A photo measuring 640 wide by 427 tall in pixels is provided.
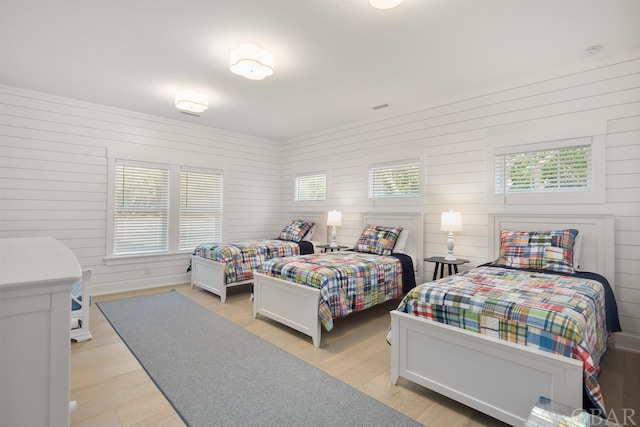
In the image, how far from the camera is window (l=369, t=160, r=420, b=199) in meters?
4.46

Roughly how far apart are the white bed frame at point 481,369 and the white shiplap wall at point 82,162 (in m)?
4.29

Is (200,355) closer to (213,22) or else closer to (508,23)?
(213,22)

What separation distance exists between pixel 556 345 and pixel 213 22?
125 inches

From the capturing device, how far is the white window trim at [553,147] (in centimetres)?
301

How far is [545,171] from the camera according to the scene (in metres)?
3.36

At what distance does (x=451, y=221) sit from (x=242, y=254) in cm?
283

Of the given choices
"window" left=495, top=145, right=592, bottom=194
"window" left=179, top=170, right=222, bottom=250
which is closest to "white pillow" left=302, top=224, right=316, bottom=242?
"window" left=179, top=170, right=222, bottom=250

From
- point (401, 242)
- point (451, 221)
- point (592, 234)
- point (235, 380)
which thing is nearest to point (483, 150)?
point (451, 221)

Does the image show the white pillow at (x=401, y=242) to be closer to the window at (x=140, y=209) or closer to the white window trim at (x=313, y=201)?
the white window trim at (x=313, y=201)

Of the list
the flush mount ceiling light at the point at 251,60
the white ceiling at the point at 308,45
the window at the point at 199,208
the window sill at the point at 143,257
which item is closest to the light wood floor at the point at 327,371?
the window sill at the point at 143,257

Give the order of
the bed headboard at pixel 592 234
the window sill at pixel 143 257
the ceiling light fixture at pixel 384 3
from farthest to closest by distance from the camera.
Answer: the window sill at pixel 143 257 → the bed headboard at pixel 592 234 → the ceiling light fixture at pixel 384 3

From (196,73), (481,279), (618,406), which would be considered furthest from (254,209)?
(618,406)

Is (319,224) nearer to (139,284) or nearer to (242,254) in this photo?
(242,254)

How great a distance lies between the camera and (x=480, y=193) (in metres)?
3.78
